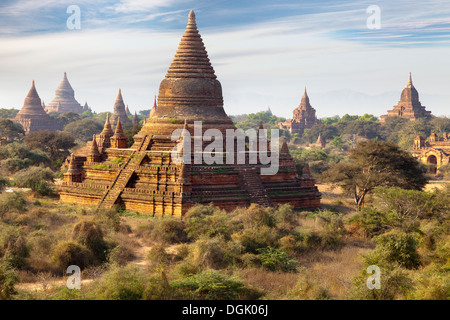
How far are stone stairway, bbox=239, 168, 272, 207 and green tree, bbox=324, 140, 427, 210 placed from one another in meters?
6.71

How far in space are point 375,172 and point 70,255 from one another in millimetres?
20856

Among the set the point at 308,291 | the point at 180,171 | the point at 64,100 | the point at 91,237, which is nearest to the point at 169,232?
the point at 91,237

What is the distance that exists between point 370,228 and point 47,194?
19.4 metres

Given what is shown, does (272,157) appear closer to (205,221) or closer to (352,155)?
(352,155)

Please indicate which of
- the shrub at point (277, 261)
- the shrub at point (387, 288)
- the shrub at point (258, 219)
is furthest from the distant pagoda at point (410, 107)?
the shrub at point (387, 288)

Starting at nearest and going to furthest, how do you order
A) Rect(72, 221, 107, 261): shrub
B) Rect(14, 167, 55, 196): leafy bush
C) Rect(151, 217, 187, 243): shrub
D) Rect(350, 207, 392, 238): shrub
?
1. Rect(72, 221, 107, 261): shrub
2. Rect(151, 217, 187, 243): shrub
3. Rect(350, 207, 392, 238): shrub
4. Rect(14, 167, 55, 196): leafy bush

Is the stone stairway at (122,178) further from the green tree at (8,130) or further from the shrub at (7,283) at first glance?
the green tree at (8,130)

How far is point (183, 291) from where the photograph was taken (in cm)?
1523

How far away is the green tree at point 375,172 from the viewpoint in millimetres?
34062

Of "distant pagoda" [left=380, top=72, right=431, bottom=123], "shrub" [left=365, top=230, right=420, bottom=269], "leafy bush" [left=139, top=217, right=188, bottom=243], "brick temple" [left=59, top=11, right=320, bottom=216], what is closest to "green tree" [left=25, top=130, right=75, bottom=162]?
"brick temple" [left=59, top=11, right=320, bottom=216]

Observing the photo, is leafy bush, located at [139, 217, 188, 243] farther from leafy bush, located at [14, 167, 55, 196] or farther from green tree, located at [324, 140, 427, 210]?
green tree, located at [324, 140, 427, 210]

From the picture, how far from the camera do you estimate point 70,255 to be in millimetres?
18594

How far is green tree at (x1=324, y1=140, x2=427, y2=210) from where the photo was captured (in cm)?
3406
